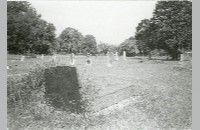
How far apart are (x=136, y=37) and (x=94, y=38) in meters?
0.98

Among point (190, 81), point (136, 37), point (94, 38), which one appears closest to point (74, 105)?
point (94, 38)

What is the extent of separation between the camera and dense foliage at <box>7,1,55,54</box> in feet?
21.3

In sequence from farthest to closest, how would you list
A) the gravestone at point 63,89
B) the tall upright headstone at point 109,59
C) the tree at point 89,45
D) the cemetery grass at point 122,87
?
the tall upright headstone at point 109,59 → the tree at point 89,45 → the gravestone at point 63,89 → the cemetery grass at point 122,87

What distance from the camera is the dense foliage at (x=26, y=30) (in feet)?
21.3

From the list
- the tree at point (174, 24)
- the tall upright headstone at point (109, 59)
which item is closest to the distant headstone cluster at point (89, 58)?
the tall upright headstone at point (109, 59)

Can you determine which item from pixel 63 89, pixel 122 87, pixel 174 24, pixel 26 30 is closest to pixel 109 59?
pixel 122 87

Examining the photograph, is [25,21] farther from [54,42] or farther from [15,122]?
[15,122]

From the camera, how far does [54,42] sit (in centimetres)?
682

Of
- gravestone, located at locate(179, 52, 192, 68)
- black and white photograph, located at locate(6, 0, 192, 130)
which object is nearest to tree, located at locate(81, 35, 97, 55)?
black and white photograph, located at locate(6, 0, 192, 130)

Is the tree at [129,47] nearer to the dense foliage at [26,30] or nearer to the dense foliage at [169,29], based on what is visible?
the dense foliage at [169,29]

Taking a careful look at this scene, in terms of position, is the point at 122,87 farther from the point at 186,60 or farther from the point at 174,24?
the point at 174,24

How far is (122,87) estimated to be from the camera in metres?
6.74

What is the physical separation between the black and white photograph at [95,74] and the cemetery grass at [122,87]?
0.02 m

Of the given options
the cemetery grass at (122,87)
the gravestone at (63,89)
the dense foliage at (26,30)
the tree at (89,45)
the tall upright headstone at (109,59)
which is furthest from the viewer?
the tall upright headstone at (109,59)
